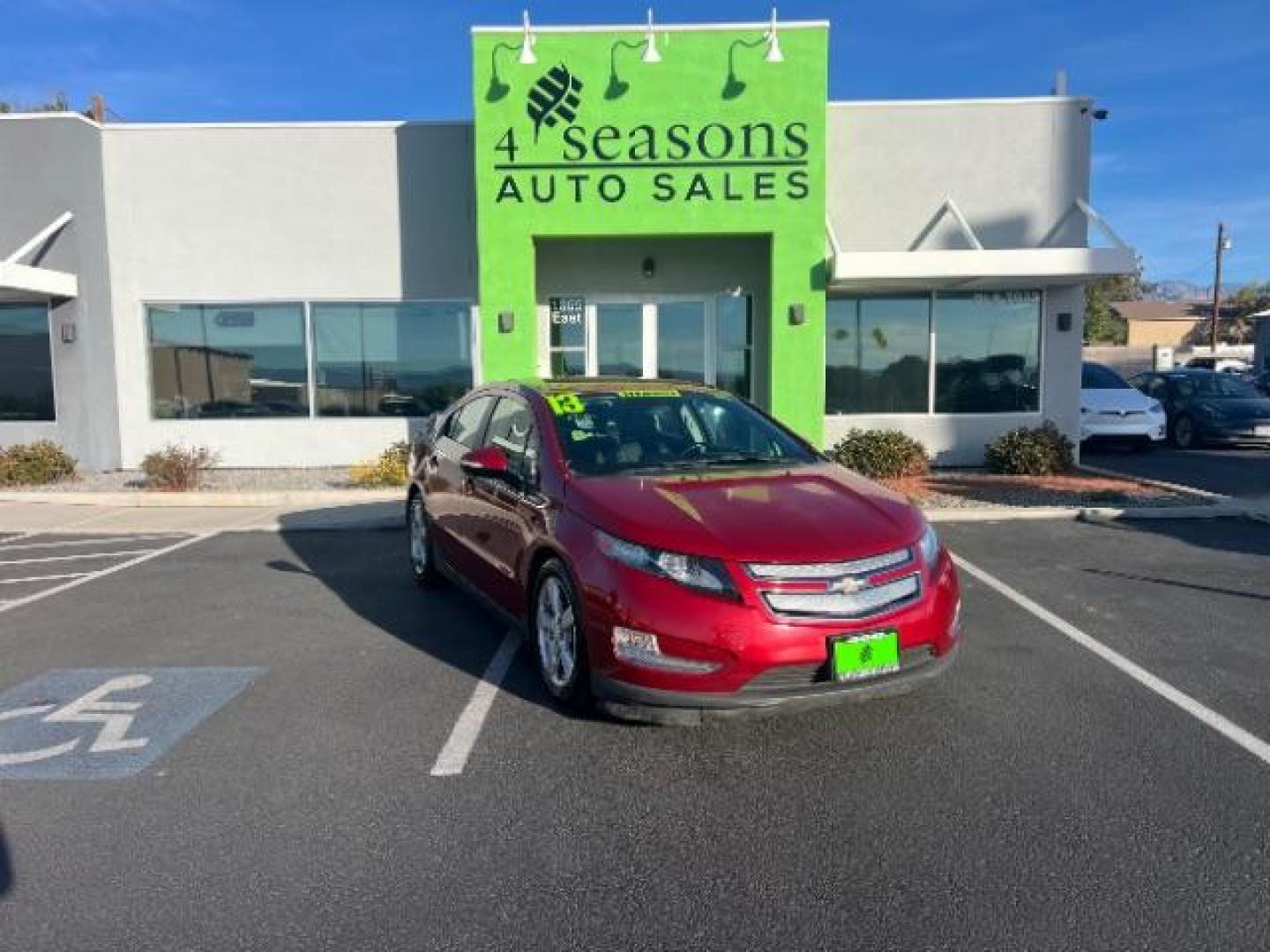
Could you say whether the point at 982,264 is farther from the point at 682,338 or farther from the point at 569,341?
the point at 569,341

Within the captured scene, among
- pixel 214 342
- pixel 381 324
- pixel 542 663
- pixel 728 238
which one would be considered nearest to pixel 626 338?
pixel 728 238

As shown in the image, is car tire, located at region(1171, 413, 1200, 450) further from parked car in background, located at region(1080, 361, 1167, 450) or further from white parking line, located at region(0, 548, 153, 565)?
white parking line, located at region(0, 548, 153, 565)

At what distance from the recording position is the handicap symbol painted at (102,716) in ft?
14.1

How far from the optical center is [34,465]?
13000 millimetres

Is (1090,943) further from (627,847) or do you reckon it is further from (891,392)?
(891,392)

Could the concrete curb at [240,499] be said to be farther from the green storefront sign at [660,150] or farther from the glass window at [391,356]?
the glass window at [391,356]

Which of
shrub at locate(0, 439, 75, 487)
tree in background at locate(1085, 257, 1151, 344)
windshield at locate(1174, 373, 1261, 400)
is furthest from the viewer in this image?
tree in background at locate(1085, 257, 1151, 344)

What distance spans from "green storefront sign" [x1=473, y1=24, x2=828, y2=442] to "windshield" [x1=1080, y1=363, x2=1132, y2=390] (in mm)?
7505

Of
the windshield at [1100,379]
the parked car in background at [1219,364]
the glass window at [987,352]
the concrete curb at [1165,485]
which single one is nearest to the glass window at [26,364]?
the glass window at [987,352]

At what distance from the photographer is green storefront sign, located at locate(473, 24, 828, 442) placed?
1243cm

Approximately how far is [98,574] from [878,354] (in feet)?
33.1

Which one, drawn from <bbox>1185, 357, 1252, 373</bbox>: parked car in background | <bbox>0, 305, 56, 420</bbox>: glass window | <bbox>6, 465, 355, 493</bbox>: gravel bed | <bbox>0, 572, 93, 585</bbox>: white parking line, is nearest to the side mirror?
<bbox>0, 572, 93, 585</bbox>: white parking line

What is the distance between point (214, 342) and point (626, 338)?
19.7 feet

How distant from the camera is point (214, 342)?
14.4m
